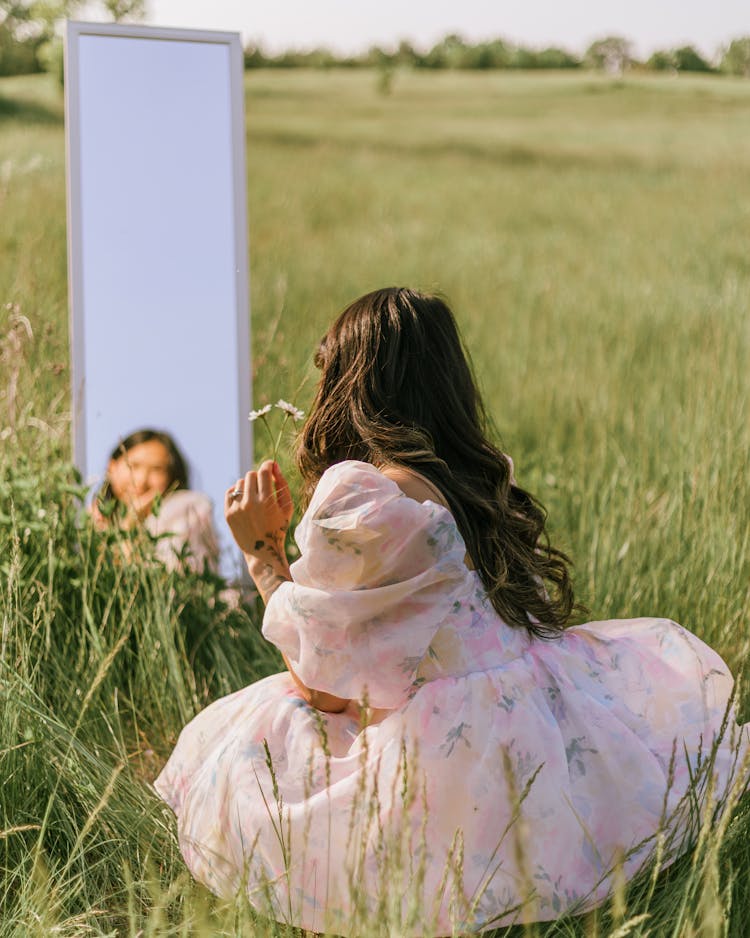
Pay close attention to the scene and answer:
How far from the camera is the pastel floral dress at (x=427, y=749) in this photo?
144cm

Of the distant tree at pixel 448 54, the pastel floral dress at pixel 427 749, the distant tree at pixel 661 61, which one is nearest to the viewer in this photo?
the pastel floral dress at pixel 427 749

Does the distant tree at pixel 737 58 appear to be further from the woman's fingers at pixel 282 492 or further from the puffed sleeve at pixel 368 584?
the puffed sleeve at pixel 368 584

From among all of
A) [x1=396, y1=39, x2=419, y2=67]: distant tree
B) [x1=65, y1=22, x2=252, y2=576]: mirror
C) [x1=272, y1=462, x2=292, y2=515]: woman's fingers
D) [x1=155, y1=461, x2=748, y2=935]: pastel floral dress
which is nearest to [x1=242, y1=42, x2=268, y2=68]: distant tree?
[x1=396, y1=39, x2=419, y2=67]: distant tree

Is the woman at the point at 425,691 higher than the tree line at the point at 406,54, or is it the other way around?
the tree line at the point at 406,54

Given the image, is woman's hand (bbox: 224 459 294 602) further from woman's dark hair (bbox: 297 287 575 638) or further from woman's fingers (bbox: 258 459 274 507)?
woman's dark hair (bbox: 297 287 575 638)

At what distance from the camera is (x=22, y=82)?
7.36 metres

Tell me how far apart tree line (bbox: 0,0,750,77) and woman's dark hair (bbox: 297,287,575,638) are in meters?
5.92

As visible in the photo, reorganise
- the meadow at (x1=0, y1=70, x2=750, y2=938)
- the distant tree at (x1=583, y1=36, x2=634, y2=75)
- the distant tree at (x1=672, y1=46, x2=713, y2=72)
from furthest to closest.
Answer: the distant tree at (x1=583, y1=36, x2=634, y2=75), the distant tree at (x1=672, y1=46, x2=713, y2=72), the meadow at (x1=0, y1=70, x2=750, y2=938)

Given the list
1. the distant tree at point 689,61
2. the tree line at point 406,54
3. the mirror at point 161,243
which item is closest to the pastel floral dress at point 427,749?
the mirror at point 161,243

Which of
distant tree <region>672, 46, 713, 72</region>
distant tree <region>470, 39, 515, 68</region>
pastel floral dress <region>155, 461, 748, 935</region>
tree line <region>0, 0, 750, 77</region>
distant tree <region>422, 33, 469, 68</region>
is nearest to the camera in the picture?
pastel floral dress <region>155, 461, 748, 935</region>

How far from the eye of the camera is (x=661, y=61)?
8.52m

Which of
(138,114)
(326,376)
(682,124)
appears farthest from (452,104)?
(326,376)

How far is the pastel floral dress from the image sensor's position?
1439mm

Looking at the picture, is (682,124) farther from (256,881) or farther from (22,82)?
(256,881)
